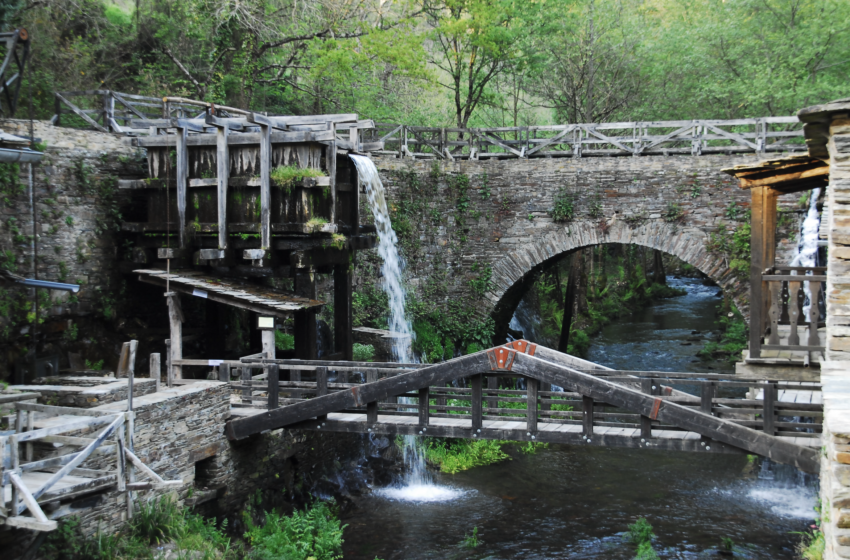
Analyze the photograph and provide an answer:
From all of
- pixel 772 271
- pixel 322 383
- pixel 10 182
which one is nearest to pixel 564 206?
pixel 772 271

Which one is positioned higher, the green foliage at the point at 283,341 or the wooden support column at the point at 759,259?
the wooden support column at the point at 759,259

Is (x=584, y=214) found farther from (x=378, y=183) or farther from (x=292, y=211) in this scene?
(x=292, y=211)

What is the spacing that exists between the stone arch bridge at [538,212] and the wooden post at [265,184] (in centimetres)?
474

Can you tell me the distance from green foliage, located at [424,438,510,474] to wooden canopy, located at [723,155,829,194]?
255 inches

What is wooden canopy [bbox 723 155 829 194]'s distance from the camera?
863 cm

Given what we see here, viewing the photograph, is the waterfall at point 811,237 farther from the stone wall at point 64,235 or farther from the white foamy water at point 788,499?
the stone wall at point 64,235

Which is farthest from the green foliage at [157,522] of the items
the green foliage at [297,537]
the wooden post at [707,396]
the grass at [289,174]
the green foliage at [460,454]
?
the wooden post at [707,396]

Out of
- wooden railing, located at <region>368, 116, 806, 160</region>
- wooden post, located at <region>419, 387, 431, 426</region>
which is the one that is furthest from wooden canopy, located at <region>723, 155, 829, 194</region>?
wooden post, located at <region>419, 387, 431, 426</region>

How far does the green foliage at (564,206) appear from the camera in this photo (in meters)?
15.0

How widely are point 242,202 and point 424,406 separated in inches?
184

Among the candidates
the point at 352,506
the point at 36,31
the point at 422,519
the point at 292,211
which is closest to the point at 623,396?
the point at 422,519

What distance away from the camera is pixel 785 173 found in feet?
29.5

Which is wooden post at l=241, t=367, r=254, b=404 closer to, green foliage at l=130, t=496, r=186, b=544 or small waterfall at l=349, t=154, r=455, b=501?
green foliage at l=130, t=496, r=186, b=544

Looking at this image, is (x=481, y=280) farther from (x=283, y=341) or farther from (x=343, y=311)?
(x=283, y=341)
